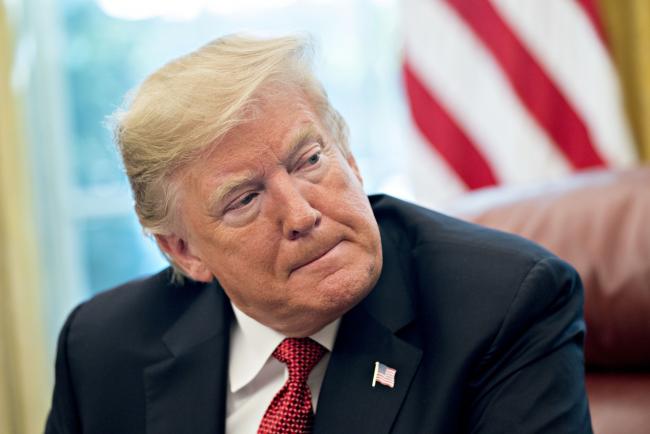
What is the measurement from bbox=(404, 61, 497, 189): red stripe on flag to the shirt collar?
1498mm

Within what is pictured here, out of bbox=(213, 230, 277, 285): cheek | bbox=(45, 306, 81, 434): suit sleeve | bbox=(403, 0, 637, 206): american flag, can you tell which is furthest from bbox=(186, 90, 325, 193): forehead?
bbox=(403, 0, 637, 206): american flag

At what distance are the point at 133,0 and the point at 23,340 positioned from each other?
149 cm

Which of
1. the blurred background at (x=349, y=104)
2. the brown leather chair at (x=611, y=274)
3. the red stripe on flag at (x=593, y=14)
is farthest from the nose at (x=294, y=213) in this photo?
the red stripe on flag at (x=593, y=14)

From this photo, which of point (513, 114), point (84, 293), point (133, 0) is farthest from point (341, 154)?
point (84, 293)

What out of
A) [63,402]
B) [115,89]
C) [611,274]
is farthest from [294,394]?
[115,89]

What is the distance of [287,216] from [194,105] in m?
0.26

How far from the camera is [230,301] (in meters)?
1.89

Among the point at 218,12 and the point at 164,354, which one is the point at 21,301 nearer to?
the point at 218,12

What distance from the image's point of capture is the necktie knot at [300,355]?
1.67m

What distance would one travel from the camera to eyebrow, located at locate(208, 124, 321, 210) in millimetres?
1511

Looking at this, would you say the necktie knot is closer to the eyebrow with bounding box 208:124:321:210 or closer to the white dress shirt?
the white dress shirt

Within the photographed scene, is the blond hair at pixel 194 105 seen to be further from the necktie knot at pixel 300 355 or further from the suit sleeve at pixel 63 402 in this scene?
the suit sleeve at pixel 63 402

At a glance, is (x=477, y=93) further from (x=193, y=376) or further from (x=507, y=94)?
(x=193, y=376)

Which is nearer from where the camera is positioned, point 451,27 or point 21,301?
point 451,27
